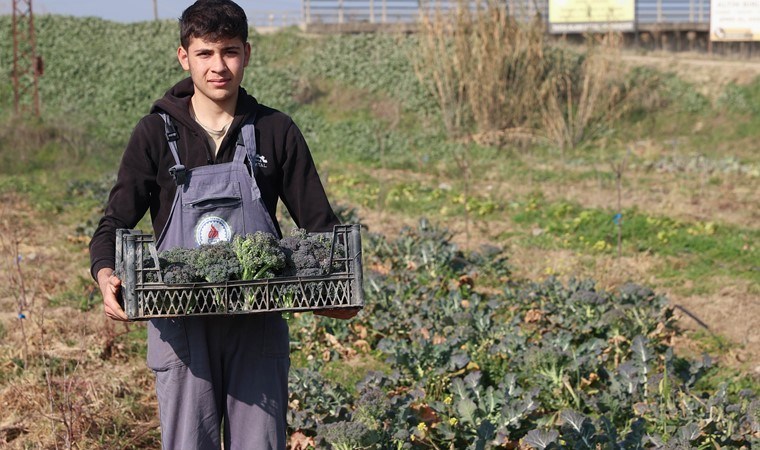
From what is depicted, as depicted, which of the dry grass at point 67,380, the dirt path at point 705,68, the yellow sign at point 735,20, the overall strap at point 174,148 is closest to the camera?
the overall strap at point 174,148

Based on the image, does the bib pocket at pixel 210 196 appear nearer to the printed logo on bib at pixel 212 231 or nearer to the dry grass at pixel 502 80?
the printed logo on bib at pixel 212 231

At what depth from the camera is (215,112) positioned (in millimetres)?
2705

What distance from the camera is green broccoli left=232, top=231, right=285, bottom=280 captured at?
240 centimetres

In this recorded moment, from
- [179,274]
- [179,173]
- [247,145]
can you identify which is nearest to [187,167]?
[179,173]

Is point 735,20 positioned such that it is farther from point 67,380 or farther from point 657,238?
point 67,380

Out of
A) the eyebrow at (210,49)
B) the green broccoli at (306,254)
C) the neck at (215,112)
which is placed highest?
the eyebrow at (210,49)

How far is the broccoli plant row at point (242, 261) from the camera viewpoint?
2371 mm

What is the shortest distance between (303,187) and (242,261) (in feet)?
1.37

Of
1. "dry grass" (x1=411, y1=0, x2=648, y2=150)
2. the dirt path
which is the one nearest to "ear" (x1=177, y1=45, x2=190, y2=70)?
"dry grass" (x1=411, y1=0, x2=648, y2=150)

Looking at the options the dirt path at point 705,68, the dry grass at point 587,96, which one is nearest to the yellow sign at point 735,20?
the dirt path at point 705,68

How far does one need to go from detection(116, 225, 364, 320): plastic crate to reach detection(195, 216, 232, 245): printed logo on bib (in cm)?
18

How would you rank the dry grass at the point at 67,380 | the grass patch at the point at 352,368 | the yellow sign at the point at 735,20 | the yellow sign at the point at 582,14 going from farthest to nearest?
the yellow sign at the point at 582,14, the yellow sign at the point at 735,20, the grass patch at the point at 352,368, the dry grass at the point at 67,380

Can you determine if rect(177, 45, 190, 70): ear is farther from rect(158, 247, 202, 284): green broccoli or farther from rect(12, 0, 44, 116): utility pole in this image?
rect(12, 0, 44, 116): utility pole

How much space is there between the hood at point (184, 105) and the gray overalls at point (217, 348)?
3cm
